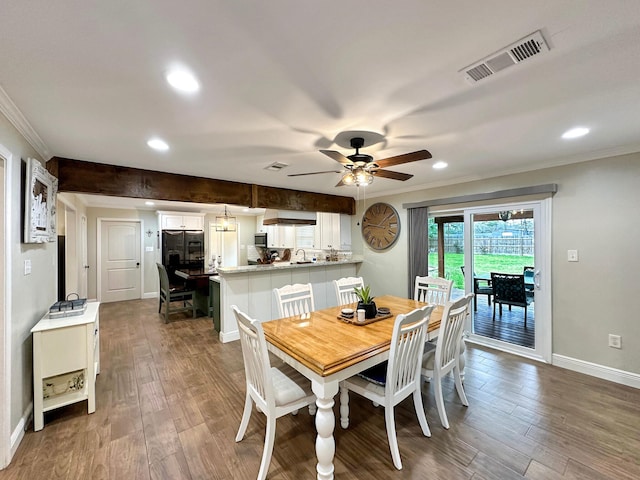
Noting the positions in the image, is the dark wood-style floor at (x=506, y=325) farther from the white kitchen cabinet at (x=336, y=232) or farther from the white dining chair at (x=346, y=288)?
the white kitchen cabinet at (x=336, y=232)

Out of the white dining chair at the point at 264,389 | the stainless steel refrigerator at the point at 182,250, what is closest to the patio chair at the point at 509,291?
the white dining chair at the point at 264,389

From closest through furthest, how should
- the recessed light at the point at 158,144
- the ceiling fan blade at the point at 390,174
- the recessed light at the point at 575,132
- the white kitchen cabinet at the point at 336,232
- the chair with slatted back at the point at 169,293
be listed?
the recessed light at the point at 575,132 → the recessed light at the point at 158,144 → the ceiling fan blade at the point at 390,174 → the chair with slatted back at the point at 169,293 → the white kitchen cabinet at the point at 336,232

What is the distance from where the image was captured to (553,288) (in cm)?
321

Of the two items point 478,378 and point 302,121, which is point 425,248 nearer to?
point 478,378

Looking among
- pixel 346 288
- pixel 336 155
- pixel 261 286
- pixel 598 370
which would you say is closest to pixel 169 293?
pixel 261 286

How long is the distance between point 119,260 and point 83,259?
77 centimetres

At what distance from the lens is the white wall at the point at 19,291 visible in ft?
6.25

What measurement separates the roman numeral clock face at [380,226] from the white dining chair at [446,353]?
266 cm

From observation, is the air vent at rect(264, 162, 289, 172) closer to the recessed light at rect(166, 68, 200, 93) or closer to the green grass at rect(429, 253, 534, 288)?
the recessed light at rect(166, 68, 200, 93)

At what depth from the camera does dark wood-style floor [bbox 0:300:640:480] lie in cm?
173

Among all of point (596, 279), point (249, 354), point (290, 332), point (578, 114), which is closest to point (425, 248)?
point (596, 279)

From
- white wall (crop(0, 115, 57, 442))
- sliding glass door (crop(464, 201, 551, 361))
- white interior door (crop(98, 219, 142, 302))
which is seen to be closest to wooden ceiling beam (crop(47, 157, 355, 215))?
white wall (crop(0, 115, 57, 442))

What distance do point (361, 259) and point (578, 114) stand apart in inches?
150

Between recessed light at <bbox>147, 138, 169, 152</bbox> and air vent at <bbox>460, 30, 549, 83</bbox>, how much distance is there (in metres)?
2.40
